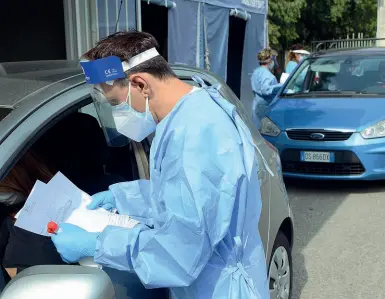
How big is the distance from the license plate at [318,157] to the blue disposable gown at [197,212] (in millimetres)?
4799

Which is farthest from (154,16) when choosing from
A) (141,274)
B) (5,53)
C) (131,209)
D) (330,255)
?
(141,274)

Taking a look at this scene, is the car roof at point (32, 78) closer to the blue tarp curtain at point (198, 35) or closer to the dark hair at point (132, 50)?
the dark hair at point (132, 50)

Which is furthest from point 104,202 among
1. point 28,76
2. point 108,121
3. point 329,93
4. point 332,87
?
point 332,87

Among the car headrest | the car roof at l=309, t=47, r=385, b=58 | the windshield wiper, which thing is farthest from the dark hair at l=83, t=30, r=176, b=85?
the car roof at l=309, t=47, r=385, b=58

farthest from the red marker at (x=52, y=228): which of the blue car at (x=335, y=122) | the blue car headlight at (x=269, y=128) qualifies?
the blue car headlight at (x=269, y=128)

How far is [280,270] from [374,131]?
3.62 m

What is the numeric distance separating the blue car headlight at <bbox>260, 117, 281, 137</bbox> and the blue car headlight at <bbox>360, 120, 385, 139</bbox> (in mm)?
1019

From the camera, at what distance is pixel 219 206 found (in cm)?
179

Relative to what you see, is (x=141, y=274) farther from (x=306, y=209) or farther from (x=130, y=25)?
(x=130, y=25)

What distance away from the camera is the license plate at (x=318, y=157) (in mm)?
6625

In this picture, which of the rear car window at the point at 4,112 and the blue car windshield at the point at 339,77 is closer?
the rear car window at the point at 4,112

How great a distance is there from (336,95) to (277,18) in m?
13.9

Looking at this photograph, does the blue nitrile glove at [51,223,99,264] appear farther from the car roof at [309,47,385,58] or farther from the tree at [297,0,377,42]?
the tree at [297,0,377,42]

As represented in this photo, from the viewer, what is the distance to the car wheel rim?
10.6 feet
